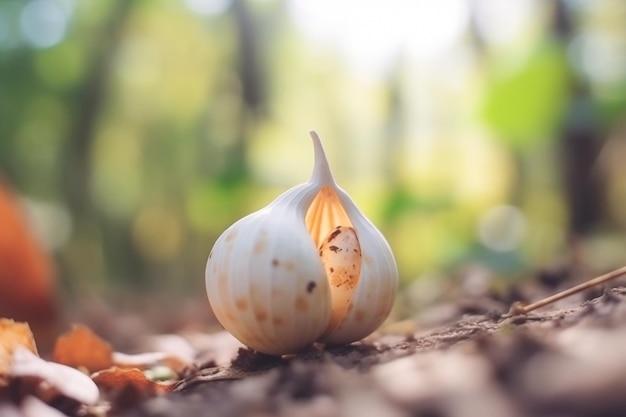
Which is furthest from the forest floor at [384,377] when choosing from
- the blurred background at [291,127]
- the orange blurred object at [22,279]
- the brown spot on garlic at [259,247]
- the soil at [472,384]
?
the blurred background at [291,127]

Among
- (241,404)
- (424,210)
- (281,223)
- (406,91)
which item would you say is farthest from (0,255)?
(406,91)

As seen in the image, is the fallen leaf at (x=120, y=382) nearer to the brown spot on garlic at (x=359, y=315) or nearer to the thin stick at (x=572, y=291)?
the brown spot on garlic at (x=359, y=315)

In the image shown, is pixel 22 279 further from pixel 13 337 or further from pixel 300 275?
pixel 300 275

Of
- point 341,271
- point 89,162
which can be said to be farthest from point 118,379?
point 89,162

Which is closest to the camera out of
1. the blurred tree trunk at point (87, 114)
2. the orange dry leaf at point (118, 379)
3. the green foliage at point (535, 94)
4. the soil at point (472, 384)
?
the soil at point (472, 384)

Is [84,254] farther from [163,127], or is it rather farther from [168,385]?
[168,385]

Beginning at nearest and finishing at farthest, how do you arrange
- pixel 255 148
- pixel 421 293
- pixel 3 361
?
pixel 3 361 → pixel 421 293 → pixel 255 148
